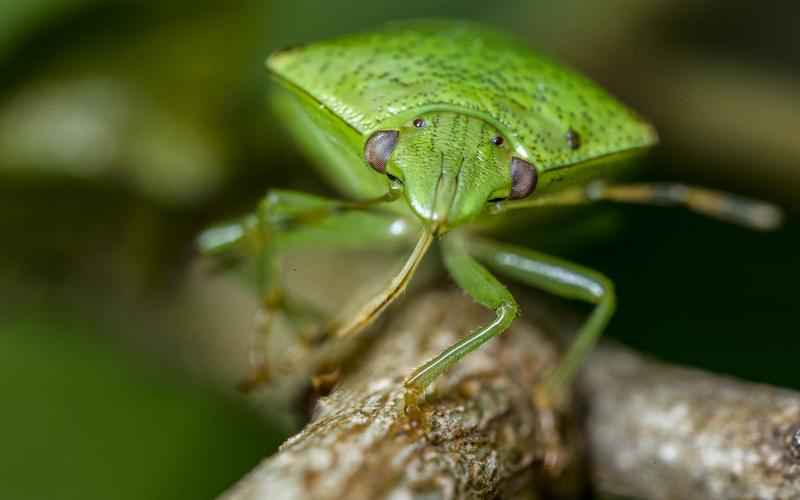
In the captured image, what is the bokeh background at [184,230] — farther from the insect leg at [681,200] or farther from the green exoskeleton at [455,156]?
the green exoskeleton at [455,156]

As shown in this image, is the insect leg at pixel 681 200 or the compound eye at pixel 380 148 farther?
the insect leg at pixel 681 200

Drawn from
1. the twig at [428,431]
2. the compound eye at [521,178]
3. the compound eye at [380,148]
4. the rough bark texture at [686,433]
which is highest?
the compound eye at [380,148]

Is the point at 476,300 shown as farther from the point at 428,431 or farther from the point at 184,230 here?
the point at 184,230

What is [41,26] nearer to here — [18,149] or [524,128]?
[18,149]

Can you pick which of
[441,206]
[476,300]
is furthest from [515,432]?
[441,206]

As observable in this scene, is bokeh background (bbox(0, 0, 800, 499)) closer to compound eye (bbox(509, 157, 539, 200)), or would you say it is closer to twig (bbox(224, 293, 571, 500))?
twig (bbox(224, 293, 571, 500))

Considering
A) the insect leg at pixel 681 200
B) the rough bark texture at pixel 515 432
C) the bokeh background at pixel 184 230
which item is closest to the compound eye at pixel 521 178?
the insect leg at pixel 681 200

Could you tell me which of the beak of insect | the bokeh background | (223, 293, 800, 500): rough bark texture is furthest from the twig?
the bokeh background

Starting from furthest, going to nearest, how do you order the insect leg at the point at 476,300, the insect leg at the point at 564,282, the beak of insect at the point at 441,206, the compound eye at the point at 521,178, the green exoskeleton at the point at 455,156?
the insect leg at the point at 564,282 < the compound eye at the point at 521,178 < the green exoskeleton at the point at 455,156 < the beak of insect at the point at 441,206 < the insect leg at the point at 476,300
